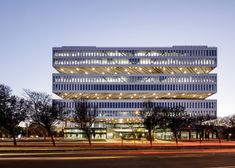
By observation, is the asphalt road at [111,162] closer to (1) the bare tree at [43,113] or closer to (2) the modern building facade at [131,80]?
(1) the bare tree at [43,113]

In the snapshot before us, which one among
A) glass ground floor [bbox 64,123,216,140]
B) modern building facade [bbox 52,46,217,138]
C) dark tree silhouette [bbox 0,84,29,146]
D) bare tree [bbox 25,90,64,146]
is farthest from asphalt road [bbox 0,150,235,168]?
modern building facade [bbox 52,46,217,138]

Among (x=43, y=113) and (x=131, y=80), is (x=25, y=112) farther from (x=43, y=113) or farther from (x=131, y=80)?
(x=131, y=80)

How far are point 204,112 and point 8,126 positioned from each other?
101 m

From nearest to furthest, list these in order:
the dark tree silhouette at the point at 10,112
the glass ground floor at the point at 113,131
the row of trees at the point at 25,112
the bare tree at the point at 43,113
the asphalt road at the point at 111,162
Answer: the asphalt road at the point at 111,162 < the dark tree silhouette at the point at 10,112 < the row of trees at the point at 25,112 < the bare tree at the point at 43,113 < the glass ground floor at the point at 113,131

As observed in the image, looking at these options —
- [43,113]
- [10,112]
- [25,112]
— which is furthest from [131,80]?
[10,112]

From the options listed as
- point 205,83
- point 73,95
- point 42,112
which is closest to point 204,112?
point 205,83

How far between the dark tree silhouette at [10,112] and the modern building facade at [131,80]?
76899 mm

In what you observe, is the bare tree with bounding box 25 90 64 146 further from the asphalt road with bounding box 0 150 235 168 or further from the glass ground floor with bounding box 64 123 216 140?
the glass ground floor with bounding box 64 123 216 140

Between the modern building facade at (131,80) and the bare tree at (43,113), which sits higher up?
the modern building facade at (131,80)

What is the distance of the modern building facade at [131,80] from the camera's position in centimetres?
16150

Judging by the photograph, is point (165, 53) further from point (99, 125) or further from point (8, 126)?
point (8, 126)

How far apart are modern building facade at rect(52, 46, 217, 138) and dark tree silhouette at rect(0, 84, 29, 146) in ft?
252

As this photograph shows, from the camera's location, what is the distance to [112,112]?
528 feet

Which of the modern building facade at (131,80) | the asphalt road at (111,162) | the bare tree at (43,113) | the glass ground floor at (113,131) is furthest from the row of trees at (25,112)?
the modern building facade at (131,80)
